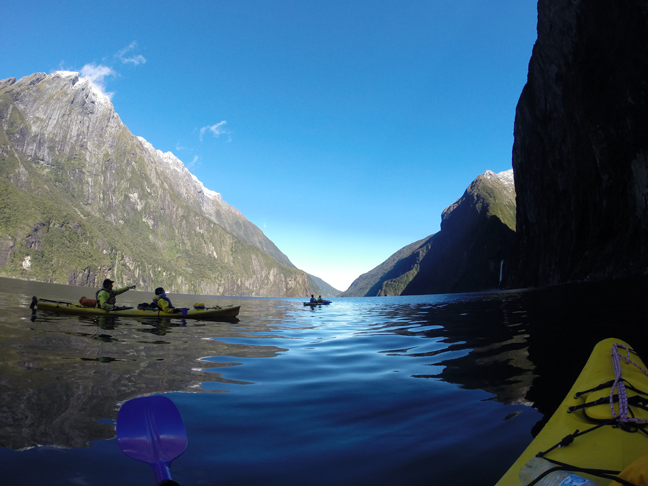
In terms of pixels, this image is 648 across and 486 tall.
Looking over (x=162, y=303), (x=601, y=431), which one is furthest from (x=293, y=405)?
(x=162, y=303)

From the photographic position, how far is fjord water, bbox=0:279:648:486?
10.7ft

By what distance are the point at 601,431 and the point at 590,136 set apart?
56.1 meters

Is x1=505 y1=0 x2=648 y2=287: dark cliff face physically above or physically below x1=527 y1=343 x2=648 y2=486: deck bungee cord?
above

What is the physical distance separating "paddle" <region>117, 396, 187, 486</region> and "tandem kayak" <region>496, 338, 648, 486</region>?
2868 millimetres

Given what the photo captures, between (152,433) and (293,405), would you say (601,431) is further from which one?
(152,433)

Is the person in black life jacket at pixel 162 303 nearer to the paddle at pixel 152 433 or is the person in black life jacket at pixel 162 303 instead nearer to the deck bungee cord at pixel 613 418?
the paddle at pixel 152 433

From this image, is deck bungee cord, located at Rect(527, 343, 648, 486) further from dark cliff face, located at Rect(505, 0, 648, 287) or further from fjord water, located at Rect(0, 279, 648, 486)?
dark cliff face, located at Rect(505, 0, 648, 287)

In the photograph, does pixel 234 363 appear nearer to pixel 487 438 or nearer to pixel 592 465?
pixel 487 438

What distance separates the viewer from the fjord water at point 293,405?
3.27m

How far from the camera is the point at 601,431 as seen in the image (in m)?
2.99

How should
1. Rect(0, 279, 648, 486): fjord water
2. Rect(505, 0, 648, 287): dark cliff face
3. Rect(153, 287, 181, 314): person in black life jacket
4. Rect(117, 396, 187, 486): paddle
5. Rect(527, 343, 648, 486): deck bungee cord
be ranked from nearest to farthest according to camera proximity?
Rect(527, 343, 648, 486): deck bungee cord → Rect(117, 396, 187, 486): paddle → Rect(0, 279, 648, 486): fjord water → Rect(153, 287, 181, 314): person in black life jacket → Rect(505, 0, 648, 287): dark cliff face

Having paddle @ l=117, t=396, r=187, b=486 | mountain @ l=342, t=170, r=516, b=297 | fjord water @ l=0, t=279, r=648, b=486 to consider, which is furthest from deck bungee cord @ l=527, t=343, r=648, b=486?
mountain @ l=342, t=170, r=516, b=297

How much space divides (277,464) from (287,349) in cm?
728

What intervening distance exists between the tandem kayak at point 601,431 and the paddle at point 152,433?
287 cm
